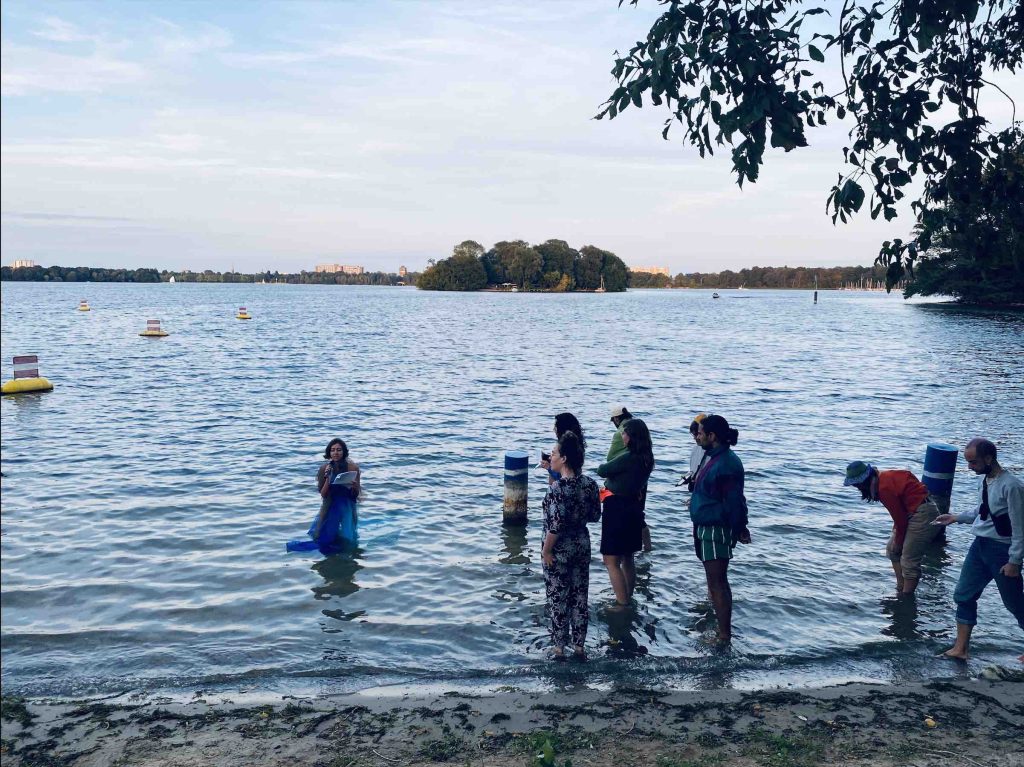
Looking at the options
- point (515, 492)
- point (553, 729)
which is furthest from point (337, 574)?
point (553, 729)

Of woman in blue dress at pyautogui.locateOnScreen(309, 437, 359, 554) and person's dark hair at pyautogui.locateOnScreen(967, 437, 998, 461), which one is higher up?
person's dark hair at pyautogui.locateOnScreen(967, 437, 998, 461)

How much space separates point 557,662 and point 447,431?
596 inches

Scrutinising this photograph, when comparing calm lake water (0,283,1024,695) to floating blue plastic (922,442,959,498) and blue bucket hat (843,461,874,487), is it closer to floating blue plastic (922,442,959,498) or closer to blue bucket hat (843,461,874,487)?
floating blue plastic (922,442,959,498)

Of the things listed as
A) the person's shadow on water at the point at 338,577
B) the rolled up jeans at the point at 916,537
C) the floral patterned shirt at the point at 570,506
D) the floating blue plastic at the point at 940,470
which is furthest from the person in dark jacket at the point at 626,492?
the floating blue plastic at the point at 940,470

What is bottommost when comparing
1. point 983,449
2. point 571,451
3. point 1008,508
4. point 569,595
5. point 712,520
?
point 569,595

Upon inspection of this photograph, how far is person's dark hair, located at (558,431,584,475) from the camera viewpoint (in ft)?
24.8

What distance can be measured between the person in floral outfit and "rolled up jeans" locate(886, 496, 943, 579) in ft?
12.7

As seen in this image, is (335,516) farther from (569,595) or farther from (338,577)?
(569,595)

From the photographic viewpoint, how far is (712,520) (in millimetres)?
8031

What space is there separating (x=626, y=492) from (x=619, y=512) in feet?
0.83

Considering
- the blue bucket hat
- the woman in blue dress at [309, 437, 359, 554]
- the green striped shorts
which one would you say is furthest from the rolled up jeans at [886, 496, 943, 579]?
the woman in blue dress at [309, 437, 359, 554]

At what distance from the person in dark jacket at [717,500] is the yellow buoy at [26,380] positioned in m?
26.9

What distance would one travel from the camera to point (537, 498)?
1518 cm

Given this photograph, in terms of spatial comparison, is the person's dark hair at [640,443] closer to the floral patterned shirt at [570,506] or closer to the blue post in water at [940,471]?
the floral patterned shirt at [570,506]
